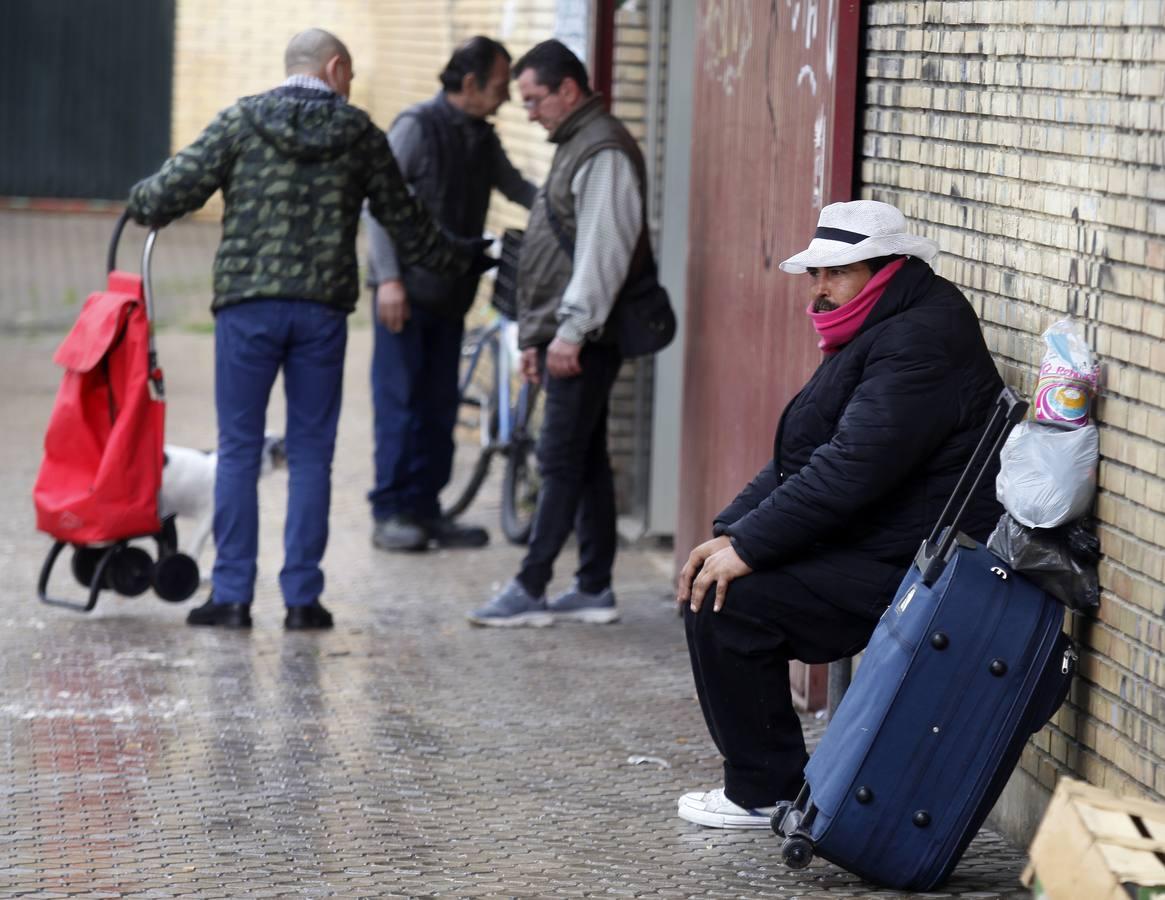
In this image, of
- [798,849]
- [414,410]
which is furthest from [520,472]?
[798,849]

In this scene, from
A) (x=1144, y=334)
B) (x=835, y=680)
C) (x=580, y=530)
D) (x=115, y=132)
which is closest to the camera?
(x=1144, y=334)

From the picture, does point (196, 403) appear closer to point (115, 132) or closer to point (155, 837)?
point (155, 837)

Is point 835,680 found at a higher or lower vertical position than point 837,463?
lower

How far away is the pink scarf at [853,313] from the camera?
4258mm

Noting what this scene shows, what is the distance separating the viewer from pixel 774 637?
4.28 meters

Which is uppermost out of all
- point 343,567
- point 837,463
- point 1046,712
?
point 837,463

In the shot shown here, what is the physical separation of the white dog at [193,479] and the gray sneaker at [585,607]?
44.1 inches

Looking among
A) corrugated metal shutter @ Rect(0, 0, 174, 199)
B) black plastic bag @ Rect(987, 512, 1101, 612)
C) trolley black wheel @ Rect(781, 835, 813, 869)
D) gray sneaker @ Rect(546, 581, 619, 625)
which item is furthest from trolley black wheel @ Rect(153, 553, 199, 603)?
→ corrugated metal shutter @ Rect(0, 0, 174, 199)

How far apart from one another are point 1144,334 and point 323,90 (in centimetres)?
345

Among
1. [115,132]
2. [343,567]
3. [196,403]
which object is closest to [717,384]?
[343,567]

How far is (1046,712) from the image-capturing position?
387cm

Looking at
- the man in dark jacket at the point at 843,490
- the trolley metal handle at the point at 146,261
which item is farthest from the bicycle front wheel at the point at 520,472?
the man in dark jacket at the point at 843,490

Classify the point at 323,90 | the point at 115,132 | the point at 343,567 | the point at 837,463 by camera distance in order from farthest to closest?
the point at 115,132, the point at 343,567, the point at 323,90, the point at 837,463

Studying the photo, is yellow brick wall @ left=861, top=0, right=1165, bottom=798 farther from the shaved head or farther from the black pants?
the shaved head
